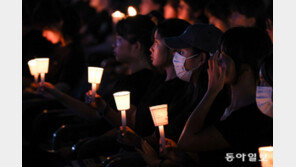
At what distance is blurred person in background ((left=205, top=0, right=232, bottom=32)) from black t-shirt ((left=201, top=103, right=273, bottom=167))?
263 centimetres

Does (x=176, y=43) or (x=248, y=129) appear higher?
(x=176, y=43)

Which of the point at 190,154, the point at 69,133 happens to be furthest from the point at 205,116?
the point at 69,133

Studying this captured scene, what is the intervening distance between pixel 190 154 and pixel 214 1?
3060mm

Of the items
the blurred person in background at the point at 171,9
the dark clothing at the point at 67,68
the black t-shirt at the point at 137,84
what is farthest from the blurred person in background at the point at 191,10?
the black t-shirt at the point at 137,84

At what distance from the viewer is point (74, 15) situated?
652 cm

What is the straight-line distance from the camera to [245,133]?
8.94 feet

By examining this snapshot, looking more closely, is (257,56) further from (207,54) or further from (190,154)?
(190,154)

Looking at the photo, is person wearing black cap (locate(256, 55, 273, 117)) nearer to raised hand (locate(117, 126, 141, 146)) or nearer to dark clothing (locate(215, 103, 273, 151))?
dark clothing (locate(215, 103, 273, 151))

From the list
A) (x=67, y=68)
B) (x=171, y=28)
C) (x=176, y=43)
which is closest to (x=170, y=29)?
(x=171, y=28)

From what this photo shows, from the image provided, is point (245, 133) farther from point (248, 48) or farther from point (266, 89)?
point (248, 48)

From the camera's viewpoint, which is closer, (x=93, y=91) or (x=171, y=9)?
(x=93, y=91)

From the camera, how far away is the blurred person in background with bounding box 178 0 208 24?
5863 mm

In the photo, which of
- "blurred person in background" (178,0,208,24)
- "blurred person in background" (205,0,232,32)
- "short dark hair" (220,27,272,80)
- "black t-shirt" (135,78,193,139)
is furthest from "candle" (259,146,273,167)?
"blurred person in background" (178,0,208,24)

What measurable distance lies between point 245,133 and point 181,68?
2.69 feet
